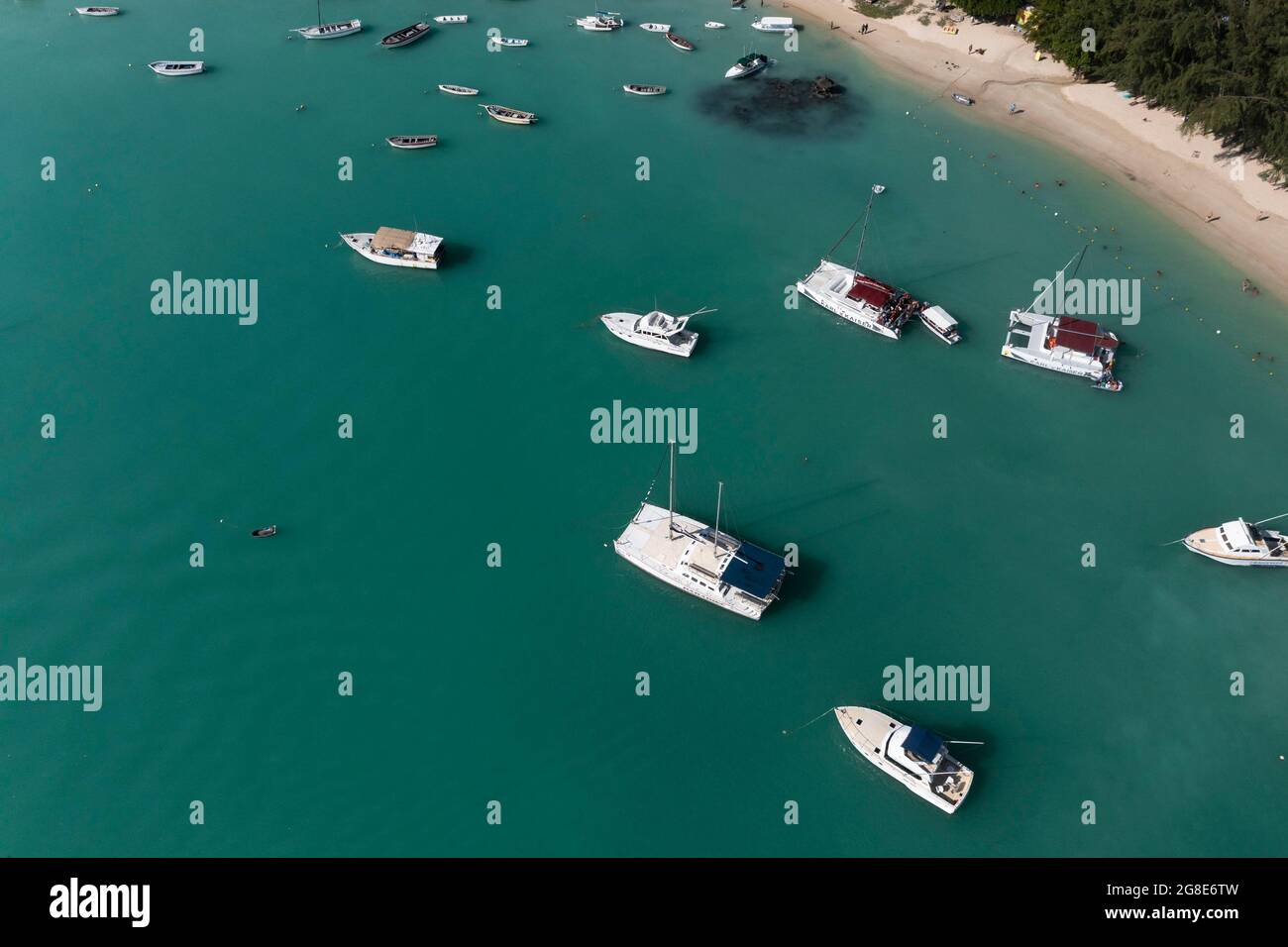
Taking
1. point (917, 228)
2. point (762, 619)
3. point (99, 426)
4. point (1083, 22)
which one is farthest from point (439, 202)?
point (1083, 22)

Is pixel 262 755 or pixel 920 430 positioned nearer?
pixel 262 755

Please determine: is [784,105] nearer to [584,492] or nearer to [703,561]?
[584,492]

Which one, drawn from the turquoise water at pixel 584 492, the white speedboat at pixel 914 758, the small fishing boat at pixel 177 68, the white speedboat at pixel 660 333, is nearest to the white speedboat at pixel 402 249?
the turquoise water at pixel 584 492

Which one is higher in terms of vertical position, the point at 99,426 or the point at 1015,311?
the point at 1015,311

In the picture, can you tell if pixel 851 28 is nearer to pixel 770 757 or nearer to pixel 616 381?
pixel 616 381

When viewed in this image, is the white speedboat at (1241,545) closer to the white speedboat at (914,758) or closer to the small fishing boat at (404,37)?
the white speedboat at (914,758)

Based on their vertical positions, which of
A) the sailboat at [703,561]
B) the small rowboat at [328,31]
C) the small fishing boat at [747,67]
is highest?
the small fishing boat at [747,67]
